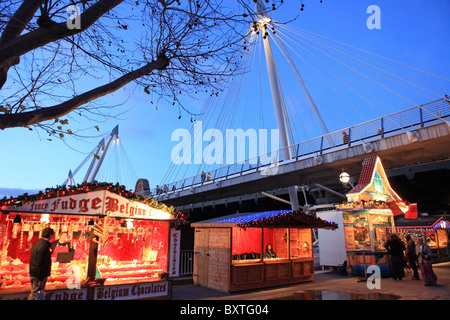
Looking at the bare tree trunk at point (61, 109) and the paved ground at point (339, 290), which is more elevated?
the bare tree trunk at point (61, 109)

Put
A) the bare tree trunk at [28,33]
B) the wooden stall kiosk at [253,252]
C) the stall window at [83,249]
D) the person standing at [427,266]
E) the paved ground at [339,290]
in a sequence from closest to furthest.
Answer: the bare tree trunk at [28,33], the stall window at [83,249], the paved ground at [339,290], the wooden stall kiosk at [253,252], the person standing at [427,266]

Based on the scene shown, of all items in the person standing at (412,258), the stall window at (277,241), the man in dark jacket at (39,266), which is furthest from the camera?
the stall window at (277,241)

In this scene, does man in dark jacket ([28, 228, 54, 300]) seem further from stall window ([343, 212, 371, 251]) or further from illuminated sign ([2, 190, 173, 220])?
stall window ([343, 212, 371, 251])

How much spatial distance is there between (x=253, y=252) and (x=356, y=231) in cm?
560

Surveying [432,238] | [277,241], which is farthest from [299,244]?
[432,238]

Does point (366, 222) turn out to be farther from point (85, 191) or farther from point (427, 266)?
point (85, 191)

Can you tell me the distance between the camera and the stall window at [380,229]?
13.9 meters

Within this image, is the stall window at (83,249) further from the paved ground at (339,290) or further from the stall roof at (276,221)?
the stall roof at (276,221)

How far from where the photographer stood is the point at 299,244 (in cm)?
1261

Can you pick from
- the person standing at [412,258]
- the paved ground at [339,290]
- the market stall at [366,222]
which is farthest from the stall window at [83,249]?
the person standing at [412,258]

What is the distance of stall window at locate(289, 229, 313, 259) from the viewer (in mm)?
12387

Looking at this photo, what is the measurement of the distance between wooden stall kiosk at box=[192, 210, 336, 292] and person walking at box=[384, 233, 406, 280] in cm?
256

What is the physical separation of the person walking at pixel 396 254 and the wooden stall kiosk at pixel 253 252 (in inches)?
101

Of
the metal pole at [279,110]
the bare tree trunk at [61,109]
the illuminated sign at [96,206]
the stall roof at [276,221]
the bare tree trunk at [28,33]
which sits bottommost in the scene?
the stall roof at [276,221]
